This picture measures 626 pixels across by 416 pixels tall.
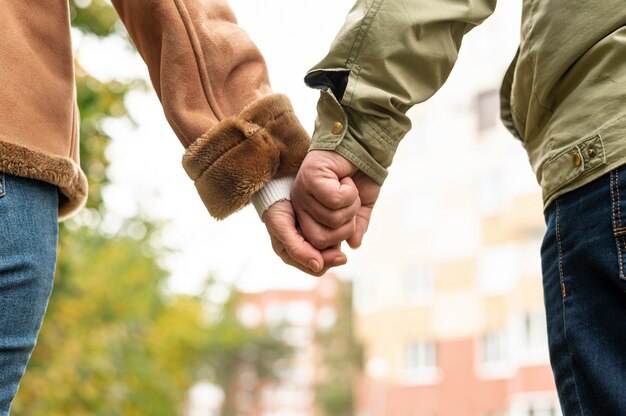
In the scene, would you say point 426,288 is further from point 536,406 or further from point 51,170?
point 51,170

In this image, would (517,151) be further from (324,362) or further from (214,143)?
(214,143)

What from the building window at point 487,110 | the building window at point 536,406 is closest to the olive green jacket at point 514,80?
the building window at point 536,406

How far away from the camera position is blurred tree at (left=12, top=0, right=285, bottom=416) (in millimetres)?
9453


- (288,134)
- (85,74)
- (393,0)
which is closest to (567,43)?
(393,0)

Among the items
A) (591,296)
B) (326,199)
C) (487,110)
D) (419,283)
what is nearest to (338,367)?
(419,283)

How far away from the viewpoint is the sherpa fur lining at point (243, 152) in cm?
275

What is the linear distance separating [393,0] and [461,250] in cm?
3112

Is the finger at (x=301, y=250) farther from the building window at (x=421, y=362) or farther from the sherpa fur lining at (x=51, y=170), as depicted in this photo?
the building window at (x=421, y=362)

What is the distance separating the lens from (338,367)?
46.5m

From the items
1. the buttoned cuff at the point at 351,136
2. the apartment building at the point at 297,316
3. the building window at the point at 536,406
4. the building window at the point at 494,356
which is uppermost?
the buttoned cuff at the point at 351,136

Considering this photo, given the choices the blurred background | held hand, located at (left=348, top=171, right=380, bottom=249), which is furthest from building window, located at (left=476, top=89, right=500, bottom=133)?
held hand, located at (left=348, top=171, right=380, bottom=249)

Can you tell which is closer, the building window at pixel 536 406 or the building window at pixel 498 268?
the building window at pixel 536 406

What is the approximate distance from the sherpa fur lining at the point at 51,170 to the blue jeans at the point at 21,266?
2cm

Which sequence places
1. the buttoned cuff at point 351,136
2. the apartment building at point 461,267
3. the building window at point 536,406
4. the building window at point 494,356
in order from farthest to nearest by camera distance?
the building window at point 494,356
the apartment building at point 461,267
the building window at point 536,406
the buttoned cuff at point 351,136
